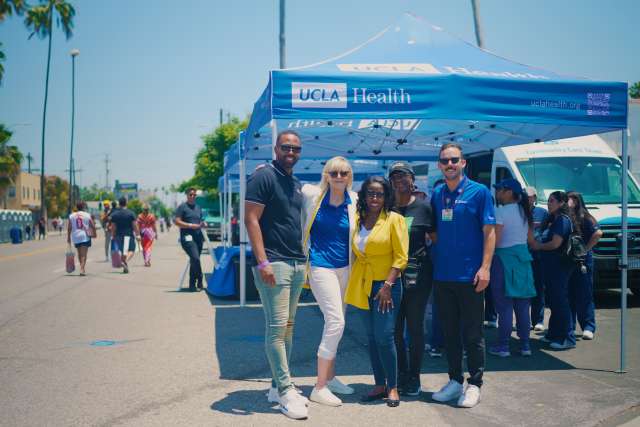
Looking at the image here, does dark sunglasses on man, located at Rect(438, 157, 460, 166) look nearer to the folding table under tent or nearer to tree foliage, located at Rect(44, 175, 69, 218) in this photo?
the folding table under tent

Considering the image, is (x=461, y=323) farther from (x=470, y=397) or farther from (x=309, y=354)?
(x=309, y=354)

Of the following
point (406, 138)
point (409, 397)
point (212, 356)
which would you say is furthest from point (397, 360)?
point (406, 138)

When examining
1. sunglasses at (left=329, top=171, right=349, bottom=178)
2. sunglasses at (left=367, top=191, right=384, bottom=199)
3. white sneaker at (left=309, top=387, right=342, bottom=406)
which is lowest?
white sneaker at (left=309, top=387, right=342, bottom=406)

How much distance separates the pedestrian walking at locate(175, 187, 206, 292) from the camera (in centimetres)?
1122

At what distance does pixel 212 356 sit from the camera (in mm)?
6246

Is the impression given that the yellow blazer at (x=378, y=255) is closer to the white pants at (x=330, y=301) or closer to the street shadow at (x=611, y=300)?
the white pants at (x=330, y=301)

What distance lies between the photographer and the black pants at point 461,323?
465 centimetres

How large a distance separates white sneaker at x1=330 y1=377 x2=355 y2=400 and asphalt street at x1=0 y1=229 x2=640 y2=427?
0.08 m

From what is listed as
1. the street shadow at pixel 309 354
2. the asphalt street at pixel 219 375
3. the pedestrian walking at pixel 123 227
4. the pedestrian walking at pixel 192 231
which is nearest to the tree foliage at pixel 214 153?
the pedestrian walking at pixel 123 227

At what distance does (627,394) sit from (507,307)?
1.45 m

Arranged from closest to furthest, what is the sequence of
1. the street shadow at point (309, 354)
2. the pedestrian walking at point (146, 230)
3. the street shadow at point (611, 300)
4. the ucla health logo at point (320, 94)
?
the street shadow at point (309, 354) → the ucla health logo at point (320, 94) → the street shadow at point (611, 300) → the pedestrian walking at point (146, 230)

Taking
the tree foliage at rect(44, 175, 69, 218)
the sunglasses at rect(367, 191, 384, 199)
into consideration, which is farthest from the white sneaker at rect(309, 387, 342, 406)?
the tree foliage at rect(44, 175, 69, 218)

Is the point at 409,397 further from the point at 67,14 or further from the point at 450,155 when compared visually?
the point at 67,14

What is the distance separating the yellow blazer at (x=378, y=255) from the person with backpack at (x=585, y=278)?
11.8 feet
